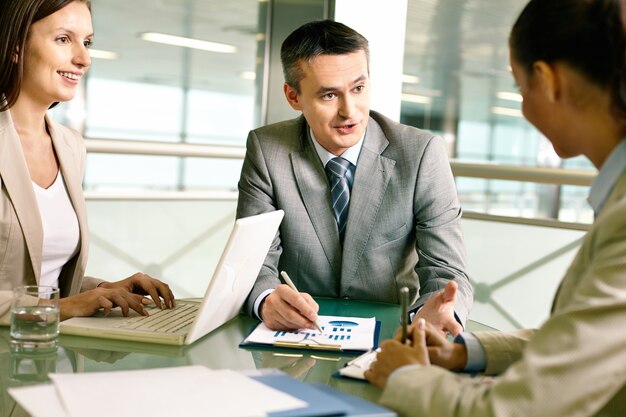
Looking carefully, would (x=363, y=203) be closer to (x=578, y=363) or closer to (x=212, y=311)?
(x=212, y=311)

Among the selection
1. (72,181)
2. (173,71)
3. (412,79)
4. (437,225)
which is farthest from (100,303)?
(412,79)

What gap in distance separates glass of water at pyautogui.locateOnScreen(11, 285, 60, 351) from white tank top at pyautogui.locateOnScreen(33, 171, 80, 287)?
744 millimetres

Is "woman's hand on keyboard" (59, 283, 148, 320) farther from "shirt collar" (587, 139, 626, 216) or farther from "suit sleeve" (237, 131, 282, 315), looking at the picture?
"shirt collar" (587, 139, 626, 216)

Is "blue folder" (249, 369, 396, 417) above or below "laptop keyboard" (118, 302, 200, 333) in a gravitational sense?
above

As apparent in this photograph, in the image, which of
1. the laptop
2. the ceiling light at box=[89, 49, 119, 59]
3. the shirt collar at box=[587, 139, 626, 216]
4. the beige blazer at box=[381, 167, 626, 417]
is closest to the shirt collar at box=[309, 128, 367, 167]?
the laptop

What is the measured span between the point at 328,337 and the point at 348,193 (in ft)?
2.52

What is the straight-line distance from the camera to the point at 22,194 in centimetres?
200

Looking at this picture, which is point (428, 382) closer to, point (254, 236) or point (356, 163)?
point (254, 236)

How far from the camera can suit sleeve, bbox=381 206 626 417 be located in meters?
0.90

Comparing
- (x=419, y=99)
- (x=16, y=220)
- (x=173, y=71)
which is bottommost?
(x=419, y=99)

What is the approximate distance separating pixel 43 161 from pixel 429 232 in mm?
1191

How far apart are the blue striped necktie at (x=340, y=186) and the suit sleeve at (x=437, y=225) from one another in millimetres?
211

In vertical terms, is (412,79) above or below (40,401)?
above

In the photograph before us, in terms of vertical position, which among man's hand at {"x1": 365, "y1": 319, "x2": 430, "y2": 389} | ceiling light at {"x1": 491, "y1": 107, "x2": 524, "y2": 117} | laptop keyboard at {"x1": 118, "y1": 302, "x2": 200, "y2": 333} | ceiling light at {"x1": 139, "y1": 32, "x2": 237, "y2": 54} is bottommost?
ceiling light at {"x1": 491, "y1": 107, "x2": 524, "y2": 117}
